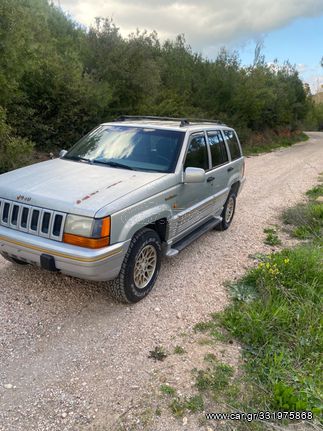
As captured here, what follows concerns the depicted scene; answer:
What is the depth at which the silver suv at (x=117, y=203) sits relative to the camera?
122 inches

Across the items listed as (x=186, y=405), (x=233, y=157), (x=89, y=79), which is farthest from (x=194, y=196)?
(x=89, y=79)

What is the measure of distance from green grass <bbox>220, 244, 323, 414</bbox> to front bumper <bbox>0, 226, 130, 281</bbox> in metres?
1.32

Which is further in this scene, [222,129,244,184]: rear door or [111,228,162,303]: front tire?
[222,129,244,184]: rear door

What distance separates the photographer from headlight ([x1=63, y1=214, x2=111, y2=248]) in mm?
3023

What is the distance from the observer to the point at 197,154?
457 centimetres

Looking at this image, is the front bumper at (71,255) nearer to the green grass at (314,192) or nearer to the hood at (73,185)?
the hood at (73,185)

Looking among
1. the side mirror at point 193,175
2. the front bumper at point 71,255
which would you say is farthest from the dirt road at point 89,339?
the side mirror at point 193,175

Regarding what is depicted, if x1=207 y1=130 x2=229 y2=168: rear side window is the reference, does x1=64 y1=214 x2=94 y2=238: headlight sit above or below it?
below

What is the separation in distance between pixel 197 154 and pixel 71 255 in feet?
7.62

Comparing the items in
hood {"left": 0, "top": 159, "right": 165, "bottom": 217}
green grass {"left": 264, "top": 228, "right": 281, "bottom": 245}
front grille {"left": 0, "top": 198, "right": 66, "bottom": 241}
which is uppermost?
hood {"left": 0, "top": 159, "right": 165, "bottom": 217}

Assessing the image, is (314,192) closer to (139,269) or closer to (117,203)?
(139,269)

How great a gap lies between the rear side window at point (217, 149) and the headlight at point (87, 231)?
8.43 feet

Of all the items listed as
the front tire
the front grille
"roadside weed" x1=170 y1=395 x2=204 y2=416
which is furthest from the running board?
"roadside weed" x1=170 y1=395 x2=204 y2=416

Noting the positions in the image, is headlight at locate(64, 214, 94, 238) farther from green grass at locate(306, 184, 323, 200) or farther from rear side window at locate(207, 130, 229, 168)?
green grass at locate(306, 184, 323, 200)
